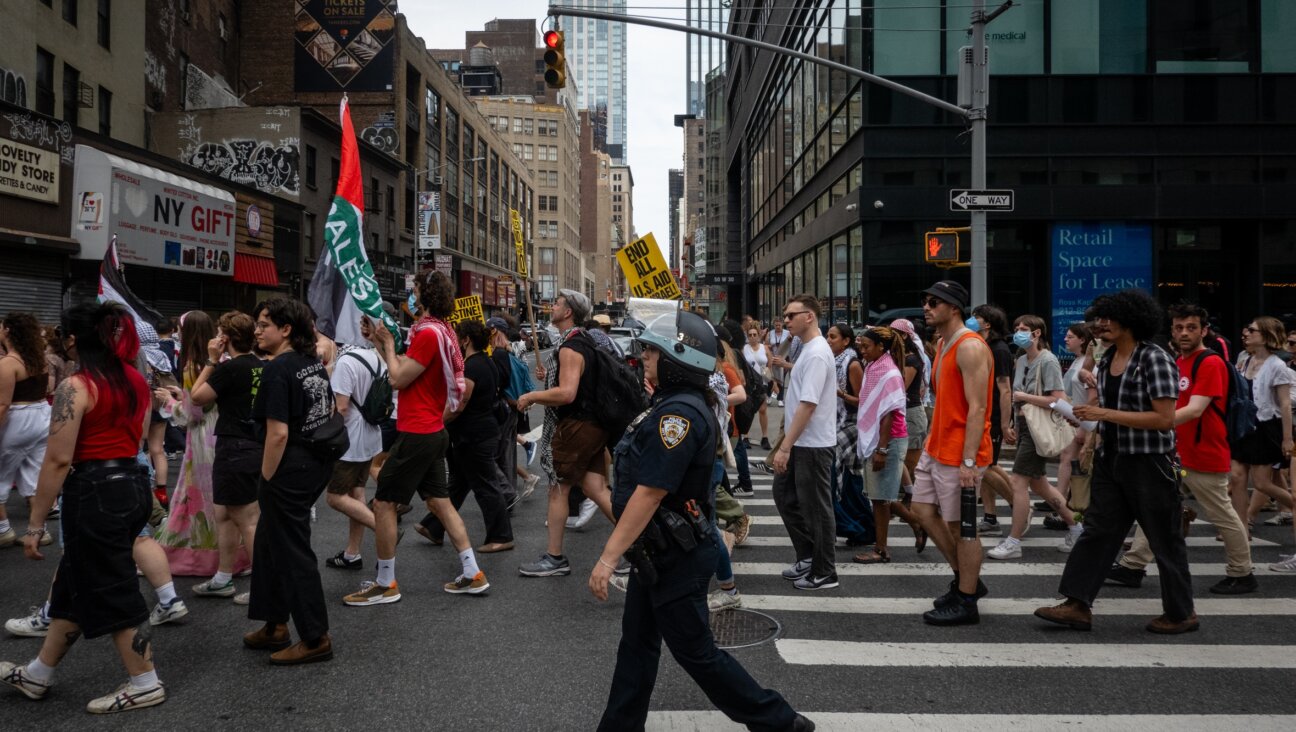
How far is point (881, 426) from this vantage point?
7055 millimetres

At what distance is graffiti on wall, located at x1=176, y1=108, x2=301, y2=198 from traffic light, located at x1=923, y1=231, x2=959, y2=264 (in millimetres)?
27035

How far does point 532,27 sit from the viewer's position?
420ft

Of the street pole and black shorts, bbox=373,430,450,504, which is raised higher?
the street pole

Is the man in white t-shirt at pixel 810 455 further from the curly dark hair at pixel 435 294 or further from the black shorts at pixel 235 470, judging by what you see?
the black shorts at pixel 235 470

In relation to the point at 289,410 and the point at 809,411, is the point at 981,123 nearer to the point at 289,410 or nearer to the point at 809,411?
the point at 809,411

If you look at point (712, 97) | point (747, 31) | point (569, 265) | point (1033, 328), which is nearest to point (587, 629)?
point (1033, 328)

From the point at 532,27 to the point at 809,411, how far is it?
132m

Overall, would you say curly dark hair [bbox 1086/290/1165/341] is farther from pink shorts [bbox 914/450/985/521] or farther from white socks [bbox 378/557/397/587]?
white socks [bbox 378/557/397/587]

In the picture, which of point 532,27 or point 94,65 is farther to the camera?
point 532,27

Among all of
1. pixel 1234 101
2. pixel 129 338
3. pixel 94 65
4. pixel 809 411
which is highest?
pixel 94 65

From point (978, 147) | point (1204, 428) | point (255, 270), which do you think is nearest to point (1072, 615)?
point (1204, 428)

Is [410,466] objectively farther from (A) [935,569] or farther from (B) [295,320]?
(A) [935,569]

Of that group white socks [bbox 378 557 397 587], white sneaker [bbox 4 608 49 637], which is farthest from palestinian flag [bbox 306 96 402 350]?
white sneaker [bbox 4 608 49 637]

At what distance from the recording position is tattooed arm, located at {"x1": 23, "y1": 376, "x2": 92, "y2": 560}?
409 centimetres
